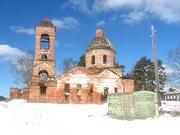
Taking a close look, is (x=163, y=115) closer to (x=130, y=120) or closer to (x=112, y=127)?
(x=130, y=120)

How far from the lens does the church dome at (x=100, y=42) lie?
44.1 meters

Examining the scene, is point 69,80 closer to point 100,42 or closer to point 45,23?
point 100,42

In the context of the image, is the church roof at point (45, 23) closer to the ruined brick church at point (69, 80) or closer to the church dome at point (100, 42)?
the ruined brick church at point (69, 80)

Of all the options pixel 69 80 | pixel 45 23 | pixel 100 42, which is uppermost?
pixel 45 23

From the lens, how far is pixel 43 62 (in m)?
40.7

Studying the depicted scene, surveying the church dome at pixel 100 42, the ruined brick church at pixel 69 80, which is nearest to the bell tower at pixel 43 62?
the ruined brick church at pixel 69 80

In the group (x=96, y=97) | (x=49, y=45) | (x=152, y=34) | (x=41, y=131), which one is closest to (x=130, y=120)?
(x=41, y=131)

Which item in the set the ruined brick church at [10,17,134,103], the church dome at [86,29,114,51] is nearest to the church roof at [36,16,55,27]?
the ruined brick church at [10,17,134,103]

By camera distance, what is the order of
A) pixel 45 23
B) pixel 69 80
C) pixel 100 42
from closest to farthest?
pixel 69 80
pixel 45 23
pixel 100 42

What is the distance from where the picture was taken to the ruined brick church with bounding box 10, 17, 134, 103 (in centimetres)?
3925

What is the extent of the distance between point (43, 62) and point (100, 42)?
9.81 m

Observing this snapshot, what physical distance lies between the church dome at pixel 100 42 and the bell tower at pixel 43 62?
6493 millimetres

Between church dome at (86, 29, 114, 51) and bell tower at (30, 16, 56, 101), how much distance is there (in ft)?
21.3

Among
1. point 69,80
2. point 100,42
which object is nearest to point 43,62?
point 69,80
